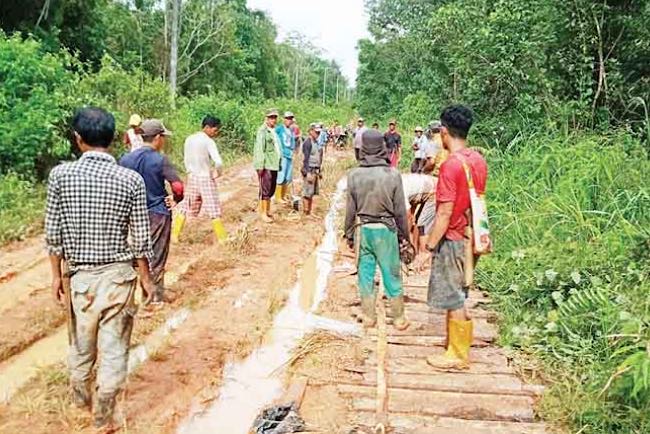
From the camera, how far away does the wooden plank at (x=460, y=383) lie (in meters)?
4.47

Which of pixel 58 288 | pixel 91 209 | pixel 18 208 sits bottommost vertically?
pixel 18 208

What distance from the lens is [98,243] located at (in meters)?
3.75

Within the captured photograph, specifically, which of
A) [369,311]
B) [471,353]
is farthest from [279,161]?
[471,353]

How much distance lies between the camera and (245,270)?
8086 mm

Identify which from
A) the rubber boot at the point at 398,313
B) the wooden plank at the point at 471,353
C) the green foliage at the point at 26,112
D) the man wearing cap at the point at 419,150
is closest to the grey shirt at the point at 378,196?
the rubber boot at the point at 398,313

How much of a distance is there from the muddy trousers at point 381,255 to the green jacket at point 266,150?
4981 millimetres

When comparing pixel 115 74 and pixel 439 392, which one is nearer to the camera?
pixel 439 392

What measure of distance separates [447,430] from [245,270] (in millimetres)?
4558

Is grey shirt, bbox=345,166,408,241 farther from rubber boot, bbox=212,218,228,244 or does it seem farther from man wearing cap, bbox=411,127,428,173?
man wearing cap, bbox=411,127,428,173

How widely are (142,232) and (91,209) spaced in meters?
0.32

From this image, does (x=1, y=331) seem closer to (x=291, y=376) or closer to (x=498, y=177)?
(x=291, y=376)

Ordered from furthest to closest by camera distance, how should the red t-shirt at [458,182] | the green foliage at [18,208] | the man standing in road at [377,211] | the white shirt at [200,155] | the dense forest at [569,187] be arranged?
the green foliage at [18,208] → the white shirt at [200,155] → the man standing in road at [377,211] → the red t-shirt at [458,182] → the dense forest at [569,187]

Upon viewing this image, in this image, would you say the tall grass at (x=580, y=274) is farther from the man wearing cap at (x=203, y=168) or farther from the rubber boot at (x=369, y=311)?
the man wearing cap at (x=203, y=168)

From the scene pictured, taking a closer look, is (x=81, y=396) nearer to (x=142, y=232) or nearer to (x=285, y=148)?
(x=142, y=232)
